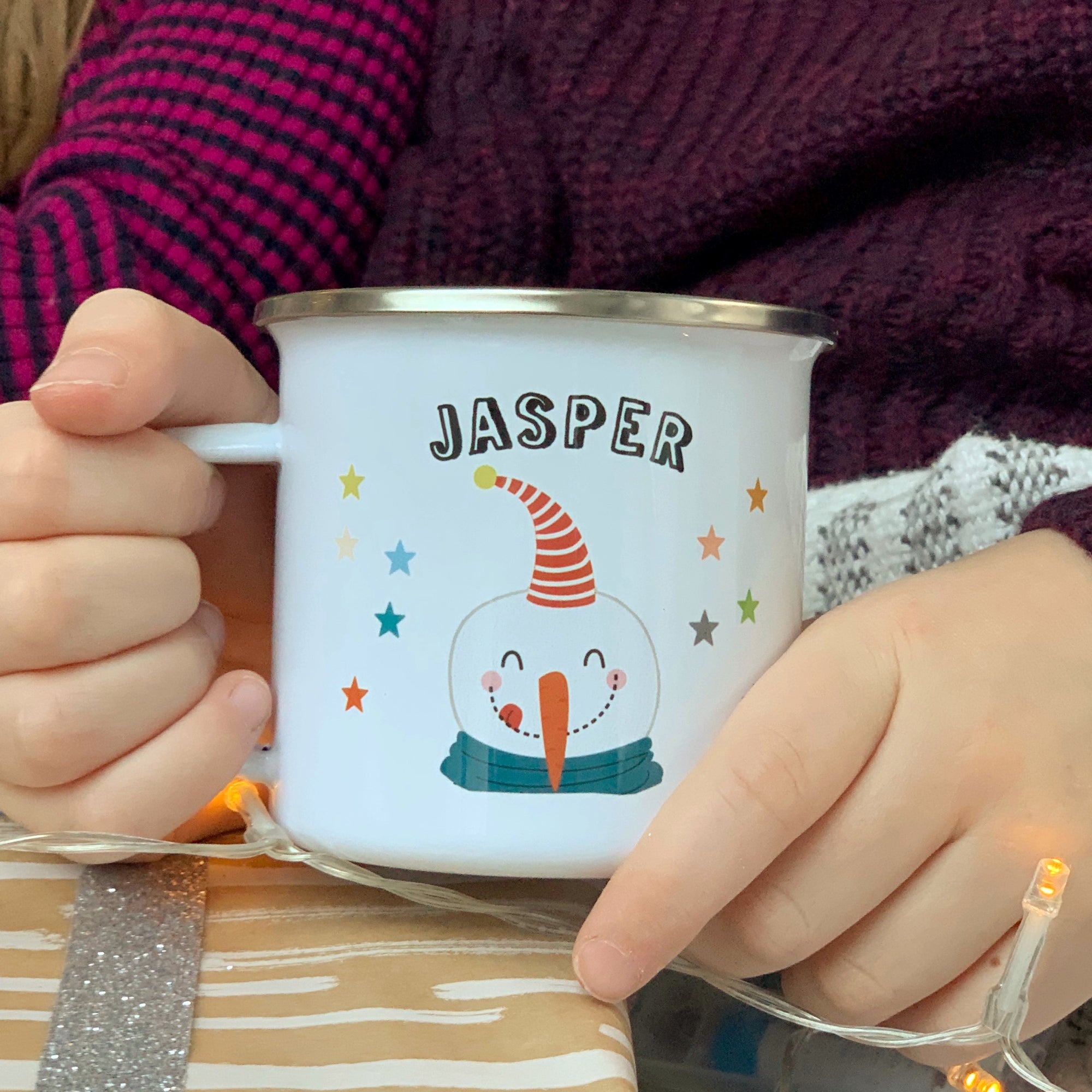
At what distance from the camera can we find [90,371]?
1.30 ft

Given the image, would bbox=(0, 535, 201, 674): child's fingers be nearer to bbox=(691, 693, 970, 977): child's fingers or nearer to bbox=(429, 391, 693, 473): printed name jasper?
bbox=(429, 391, 693, 473): printed name jasper

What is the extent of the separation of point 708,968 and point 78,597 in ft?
0.91

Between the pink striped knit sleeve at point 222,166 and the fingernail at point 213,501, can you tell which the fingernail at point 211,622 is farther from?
the pink striped knit sleeve at point 222,166

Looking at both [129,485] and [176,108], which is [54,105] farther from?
[129,485]

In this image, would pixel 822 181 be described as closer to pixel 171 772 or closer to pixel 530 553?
pixel 530 553

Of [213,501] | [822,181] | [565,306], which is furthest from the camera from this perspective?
[822,181]

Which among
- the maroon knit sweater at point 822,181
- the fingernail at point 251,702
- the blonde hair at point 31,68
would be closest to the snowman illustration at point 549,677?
the fingernail at point 251,702

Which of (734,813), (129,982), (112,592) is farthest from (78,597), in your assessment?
(734,813)

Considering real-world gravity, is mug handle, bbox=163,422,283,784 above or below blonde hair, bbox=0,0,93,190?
below

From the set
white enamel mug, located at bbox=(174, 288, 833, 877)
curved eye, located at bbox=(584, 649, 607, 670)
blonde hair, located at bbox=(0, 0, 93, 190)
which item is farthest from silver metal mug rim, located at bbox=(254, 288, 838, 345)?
blonde hair, located at bbox=(0, 0, 93, 190)

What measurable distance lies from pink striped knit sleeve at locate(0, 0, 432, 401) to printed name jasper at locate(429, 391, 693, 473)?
0.28 meters

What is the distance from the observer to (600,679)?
1.20ft

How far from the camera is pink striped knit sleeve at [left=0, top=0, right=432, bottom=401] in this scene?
56 cm

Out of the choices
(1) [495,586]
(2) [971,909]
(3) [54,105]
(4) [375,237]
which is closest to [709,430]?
(1) [495,586]
